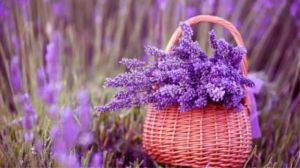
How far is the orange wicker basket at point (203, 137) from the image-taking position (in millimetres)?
1733

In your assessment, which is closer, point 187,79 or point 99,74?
point 187,79

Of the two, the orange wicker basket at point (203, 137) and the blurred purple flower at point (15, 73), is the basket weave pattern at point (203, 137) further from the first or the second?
the blurred purple flower at point (15, 73)

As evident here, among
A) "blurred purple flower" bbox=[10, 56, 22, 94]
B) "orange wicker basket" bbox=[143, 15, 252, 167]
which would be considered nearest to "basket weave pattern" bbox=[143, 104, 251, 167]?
"orange wicker basket" bbox=[143, 15, 252, 167]

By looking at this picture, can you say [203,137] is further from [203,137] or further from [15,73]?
[15,73]

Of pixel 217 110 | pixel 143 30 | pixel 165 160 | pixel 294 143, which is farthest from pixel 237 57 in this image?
pixel 143 30

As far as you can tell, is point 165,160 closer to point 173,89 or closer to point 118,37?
point 173,89

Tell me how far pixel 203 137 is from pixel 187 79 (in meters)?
0.22

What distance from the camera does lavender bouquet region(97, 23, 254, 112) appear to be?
168cm

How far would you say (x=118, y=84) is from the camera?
1.75 m

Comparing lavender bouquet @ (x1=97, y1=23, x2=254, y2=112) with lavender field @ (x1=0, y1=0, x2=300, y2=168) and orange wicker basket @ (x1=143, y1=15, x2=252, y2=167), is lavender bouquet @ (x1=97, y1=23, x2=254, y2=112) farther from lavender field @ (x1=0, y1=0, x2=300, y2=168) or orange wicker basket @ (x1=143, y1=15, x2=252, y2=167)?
lavender field @ (x1=0, y1=0, x2=300, y2=168)

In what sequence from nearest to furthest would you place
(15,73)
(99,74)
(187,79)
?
(187,79) → (15,73) → (99,74)

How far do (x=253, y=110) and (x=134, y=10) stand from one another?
6.33 ft

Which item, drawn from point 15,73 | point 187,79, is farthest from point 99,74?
point 187,79

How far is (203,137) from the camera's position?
1732 mm
